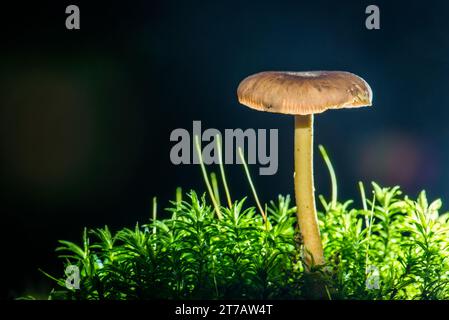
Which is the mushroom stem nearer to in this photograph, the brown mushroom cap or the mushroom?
the mushroom

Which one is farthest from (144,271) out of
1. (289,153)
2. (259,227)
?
(289,153)

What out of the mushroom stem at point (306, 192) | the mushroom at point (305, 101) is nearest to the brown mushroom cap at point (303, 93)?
the mushroom at point (305, 101)

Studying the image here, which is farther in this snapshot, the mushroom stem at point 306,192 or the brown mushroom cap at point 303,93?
the mushroom stem at point 306,192

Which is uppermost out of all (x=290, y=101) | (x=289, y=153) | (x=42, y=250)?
(x=290, y=101)

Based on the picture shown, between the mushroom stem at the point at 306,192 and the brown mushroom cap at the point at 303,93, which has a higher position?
the brown mushroom cap at the point at 303,93

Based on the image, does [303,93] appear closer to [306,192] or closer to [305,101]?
[305,101]

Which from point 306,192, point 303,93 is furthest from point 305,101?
point 306,192

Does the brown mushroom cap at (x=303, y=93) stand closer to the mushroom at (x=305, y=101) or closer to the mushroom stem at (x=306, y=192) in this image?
the mushroom at (x=305, y=101)
